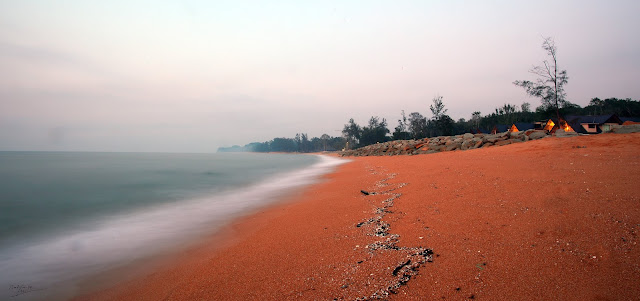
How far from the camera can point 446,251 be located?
3.30m

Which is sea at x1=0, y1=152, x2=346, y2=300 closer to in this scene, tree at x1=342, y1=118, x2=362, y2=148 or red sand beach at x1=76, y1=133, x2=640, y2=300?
red sand beach at x1=76, y1=133, x2=640, y2=300

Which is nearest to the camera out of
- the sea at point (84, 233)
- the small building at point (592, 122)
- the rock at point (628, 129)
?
the sea at point (84, 233)

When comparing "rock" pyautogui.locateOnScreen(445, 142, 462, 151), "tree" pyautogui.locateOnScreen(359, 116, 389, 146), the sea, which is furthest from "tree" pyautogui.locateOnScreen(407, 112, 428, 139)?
the sea

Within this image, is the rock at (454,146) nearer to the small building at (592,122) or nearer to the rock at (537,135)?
the rock at (537,135)

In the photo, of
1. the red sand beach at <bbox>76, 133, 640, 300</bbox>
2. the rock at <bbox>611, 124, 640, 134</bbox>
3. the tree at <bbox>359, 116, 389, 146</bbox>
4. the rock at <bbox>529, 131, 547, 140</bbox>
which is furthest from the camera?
the tree at <bbox>359, 116, 389, 146</bbox>

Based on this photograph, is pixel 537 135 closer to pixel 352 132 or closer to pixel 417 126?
pixel 417 126

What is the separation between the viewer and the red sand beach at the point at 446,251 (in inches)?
102

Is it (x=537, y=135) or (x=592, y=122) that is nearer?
(x=537, y=135)

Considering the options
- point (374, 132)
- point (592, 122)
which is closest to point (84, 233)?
point (592, 122)

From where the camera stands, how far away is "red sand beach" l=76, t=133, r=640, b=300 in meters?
2.58

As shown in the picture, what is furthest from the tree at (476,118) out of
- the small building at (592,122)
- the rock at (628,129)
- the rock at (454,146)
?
the rock at (628,129)

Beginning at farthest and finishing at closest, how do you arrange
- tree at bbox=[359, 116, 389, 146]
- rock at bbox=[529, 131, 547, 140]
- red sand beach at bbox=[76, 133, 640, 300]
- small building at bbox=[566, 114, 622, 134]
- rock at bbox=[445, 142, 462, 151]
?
tree at bbox=[359, 116, 389, 146], small building at bbox=[566, 114, 622, 134], rock at bbox=[445, 142, 462, 151], rock at bbox=[529, 131, 547, 140], red sand beach at bbox=[76, 133, 640, 300]

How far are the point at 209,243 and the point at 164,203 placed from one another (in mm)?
7035

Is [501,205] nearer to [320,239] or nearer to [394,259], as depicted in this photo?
[394,259]
